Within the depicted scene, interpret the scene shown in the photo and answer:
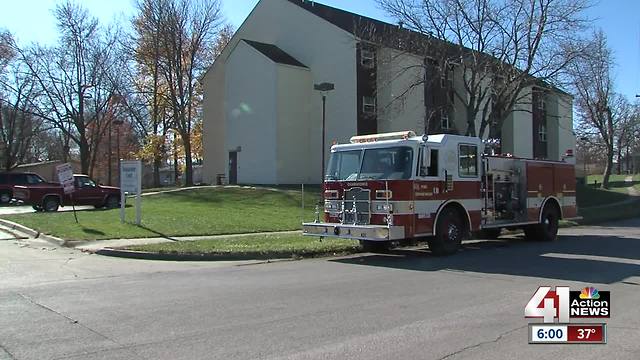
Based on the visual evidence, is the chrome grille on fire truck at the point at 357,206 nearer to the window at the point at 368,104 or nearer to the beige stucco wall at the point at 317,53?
the beige stucco wall at the point at 317,53

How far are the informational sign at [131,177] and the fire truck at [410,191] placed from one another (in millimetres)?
7829

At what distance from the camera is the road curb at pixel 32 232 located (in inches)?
668

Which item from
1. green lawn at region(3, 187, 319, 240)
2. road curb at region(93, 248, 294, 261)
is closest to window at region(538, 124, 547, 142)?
green lawn at region(3, 187, 319, 240)

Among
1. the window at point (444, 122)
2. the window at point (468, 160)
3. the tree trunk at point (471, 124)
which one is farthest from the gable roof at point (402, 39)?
the window at point (468, 160)

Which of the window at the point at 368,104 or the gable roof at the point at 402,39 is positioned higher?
the gable roof at the point at 402,39

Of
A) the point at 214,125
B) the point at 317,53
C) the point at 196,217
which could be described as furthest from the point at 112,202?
the point at 317,53

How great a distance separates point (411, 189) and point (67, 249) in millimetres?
9196

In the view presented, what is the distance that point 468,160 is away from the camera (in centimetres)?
1541

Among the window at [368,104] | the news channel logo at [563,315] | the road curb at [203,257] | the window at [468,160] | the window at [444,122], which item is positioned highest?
the window at [368,104]

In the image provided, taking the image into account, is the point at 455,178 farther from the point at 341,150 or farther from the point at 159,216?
the point at 159,216

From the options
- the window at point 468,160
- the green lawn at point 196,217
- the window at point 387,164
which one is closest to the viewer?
the window at point 387,164

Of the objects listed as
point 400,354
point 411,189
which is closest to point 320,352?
point 400,354

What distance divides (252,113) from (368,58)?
8.14 m

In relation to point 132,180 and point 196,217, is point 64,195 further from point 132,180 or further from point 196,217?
point 132,180
